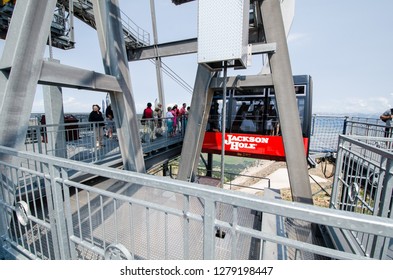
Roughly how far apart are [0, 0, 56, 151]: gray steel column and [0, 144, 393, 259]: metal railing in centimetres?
54

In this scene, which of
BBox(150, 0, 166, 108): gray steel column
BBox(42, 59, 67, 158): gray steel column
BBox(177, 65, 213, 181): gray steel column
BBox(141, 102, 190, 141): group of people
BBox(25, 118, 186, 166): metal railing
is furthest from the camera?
BBox(150, 0, 166, 108): gray steel column

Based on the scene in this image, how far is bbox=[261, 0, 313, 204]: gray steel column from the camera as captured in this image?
4293mm

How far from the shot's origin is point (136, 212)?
376 cm

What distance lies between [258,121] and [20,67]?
22.2 ft

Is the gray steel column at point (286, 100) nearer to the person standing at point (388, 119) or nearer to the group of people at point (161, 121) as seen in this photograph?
the group of people at point (161, 121)

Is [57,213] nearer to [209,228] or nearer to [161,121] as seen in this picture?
[209,228]

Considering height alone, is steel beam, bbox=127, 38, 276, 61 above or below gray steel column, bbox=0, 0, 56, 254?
above

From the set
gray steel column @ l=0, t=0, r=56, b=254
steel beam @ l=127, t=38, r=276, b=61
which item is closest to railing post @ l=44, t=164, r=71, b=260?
gray steel column @ l=0, t=0, r=56, b=254

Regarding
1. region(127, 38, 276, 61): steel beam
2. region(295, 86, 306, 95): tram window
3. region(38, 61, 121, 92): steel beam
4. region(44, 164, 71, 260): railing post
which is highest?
region(127, 38, 276, 61): steel beam

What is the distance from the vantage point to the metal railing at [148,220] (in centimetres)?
99

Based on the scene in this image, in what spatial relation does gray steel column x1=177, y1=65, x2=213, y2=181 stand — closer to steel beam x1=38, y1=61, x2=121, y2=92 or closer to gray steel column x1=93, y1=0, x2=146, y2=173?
gray steel column x1=93, y1=0, x2=146, y2=173

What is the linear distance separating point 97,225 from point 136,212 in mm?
697
